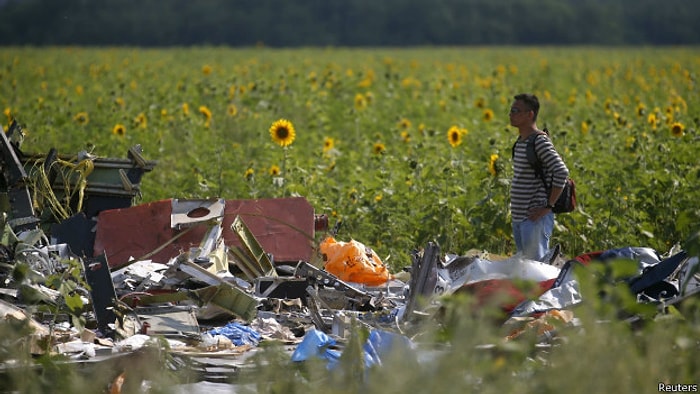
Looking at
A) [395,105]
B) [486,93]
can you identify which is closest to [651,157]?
[395,105]

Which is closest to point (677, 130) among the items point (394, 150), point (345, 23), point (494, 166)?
point (494, 166)

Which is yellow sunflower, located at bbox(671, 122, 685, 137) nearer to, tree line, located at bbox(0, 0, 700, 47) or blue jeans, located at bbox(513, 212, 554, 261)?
blue jeans, located at bbox(513, 212, 554, 261)

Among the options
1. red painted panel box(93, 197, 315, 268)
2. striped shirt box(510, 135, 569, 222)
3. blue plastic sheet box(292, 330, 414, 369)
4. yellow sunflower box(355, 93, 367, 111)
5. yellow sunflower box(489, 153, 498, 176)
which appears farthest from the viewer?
yellow sunflower box(355, 93, 367, 111)

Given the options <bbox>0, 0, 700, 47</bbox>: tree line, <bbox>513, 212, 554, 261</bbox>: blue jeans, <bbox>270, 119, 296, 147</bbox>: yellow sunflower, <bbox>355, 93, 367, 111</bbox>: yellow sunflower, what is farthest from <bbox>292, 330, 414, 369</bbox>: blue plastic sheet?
<bbox>0, 0, 700, 47</bbox>: tree line

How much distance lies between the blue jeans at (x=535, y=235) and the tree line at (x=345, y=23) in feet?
182

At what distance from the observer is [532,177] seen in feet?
24.6

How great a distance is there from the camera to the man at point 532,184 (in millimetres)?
7355

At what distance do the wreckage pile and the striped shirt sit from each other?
379 mm

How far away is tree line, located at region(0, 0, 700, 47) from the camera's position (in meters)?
64.1

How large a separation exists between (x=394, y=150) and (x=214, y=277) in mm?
6392

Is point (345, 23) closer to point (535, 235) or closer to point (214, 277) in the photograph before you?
point (535, 235)

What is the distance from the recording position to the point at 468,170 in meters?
9.82

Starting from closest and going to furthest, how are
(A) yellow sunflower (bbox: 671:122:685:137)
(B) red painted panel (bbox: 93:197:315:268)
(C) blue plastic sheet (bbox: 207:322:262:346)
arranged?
(C) blue plastic sheet (bbox: 207:322:262:346) → (B) red painted panel (bbox: 93:197:315:268) → (A) yellow sunflower (bbox: 671:122:685:137)

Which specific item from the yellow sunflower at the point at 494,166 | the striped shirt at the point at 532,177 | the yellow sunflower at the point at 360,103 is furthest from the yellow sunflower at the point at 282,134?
the yellow sunflower at the point at 360,103
